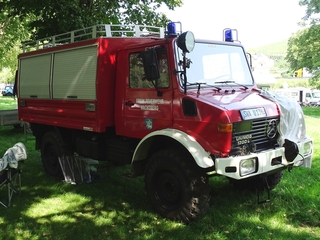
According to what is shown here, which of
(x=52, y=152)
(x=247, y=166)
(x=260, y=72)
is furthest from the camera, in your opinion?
(x=260, y=72)

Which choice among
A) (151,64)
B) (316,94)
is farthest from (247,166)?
(316,94)

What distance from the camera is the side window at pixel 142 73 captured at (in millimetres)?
4668

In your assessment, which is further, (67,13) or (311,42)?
(311,42)

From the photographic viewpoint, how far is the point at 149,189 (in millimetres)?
4895

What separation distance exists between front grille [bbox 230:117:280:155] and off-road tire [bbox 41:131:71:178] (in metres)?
3.74

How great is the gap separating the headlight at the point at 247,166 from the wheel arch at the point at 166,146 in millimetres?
351

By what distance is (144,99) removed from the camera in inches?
197

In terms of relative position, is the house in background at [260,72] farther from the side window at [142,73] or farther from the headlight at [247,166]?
the headlight at [247,166]

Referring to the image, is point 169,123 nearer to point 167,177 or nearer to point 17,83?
point 167,177

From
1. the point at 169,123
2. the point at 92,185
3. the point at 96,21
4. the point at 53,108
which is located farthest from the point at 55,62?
the point at 96,21

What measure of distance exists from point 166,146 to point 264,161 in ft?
4.58

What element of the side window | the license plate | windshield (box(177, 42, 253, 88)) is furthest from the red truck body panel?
the license plate

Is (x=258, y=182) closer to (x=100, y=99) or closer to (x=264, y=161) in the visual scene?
(x=264, y=161)

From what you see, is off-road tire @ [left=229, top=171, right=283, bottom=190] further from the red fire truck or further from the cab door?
the cab door
